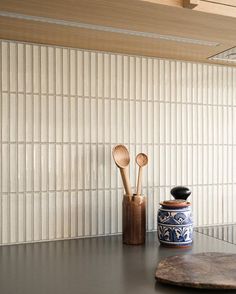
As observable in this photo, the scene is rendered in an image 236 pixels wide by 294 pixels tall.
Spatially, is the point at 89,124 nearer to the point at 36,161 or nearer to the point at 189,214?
the point at 36,161

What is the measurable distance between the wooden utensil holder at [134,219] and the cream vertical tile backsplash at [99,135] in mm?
134

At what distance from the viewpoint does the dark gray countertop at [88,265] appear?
83cm

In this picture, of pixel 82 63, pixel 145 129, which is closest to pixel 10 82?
pixel 82 63

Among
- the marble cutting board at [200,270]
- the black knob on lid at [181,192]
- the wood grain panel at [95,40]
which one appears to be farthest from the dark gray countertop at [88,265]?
the wood grain panel at [95,40]

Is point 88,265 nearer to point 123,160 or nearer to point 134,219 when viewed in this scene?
point 134,219

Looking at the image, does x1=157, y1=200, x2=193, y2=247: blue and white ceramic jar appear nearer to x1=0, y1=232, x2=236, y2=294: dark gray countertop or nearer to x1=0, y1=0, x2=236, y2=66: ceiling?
x1=0, y1=232, x2=236, y2=294: dark gray countertop

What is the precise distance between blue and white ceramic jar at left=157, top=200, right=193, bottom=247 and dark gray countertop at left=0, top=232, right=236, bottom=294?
29mm

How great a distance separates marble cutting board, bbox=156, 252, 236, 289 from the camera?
80 cm

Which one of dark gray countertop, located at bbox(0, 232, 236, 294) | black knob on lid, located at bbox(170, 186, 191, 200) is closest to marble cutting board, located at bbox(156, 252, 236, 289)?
dark gray countertop, located at bbox(0, 232, 236, 294)

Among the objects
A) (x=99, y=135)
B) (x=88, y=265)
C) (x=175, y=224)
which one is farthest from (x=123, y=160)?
(x=88, y=265)

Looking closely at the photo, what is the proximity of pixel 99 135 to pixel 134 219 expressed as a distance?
0.30 m

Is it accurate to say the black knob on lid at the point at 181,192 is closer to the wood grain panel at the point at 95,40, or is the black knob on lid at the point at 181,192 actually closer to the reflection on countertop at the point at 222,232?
the reflection on countertop at the point at 222,232

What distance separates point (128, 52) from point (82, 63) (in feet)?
0.55

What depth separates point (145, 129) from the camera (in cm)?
137
